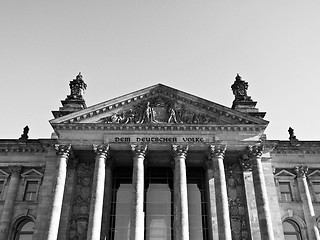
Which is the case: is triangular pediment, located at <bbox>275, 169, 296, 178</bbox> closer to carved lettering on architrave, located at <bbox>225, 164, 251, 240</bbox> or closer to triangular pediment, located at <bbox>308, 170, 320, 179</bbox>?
triangular pediment, located at <bbox>308, 170, 320, 179</bbox>

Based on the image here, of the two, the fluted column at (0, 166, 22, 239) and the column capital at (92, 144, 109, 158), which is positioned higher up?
the column capital at (92, 144, 109, 158)

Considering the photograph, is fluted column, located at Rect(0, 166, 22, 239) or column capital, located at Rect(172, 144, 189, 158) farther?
fluted column, located at Rect(0, 166, 22, 239)

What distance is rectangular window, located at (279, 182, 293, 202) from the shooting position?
35.4 metres

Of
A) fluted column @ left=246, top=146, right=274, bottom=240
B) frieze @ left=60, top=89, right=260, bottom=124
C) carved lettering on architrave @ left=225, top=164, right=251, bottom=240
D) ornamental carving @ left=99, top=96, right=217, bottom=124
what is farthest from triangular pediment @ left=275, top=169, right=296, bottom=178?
ornamental carving @ left=99, top=96, right=217, bottom=124

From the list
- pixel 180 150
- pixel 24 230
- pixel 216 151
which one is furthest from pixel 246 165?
pixel 24 230

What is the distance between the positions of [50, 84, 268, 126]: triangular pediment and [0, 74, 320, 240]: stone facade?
0.30 ft

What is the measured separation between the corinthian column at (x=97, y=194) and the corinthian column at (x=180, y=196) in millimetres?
5926

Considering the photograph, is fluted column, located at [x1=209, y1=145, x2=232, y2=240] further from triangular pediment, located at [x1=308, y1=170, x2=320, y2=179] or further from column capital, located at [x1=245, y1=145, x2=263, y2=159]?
triangular pediment, located at [x1=308, y1=170, x2=320, y2=179]

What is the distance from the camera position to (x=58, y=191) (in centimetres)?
3030

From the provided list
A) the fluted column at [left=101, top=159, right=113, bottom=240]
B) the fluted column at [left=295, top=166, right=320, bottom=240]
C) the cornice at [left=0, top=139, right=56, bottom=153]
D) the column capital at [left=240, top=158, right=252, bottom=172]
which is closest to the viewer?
the fluted column at [left=101, top=159, right=113, bottom=240]

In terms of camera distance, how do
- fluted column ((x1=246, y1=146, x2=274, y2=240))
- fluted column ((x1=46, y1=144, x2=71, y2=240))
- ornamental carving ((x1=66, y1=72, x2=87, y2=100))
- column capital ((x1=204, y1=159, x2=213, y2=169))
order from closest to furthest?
fluted column ((x1=46, y1=144, x2=71, y2=240)) → fluted column ((x1=246, y1=146, x2=274, y2=240)) → column capital ((x1=204, y1=159, x2=213, y2=169)) → ornamental carving ((x1=66, y1=72, x2=87, y2=100))

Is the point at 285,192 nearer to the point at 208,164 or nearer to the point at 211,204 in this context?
the point at 208,164

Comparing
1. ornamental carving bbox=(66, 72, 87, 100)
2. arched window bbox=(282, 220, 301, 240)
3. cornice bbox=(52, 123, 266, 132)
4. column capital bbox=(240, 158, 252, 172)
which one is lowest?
arched window bbox=(282, 220, 301, 240)

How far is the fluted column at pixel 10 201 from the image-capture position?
1292 inches
